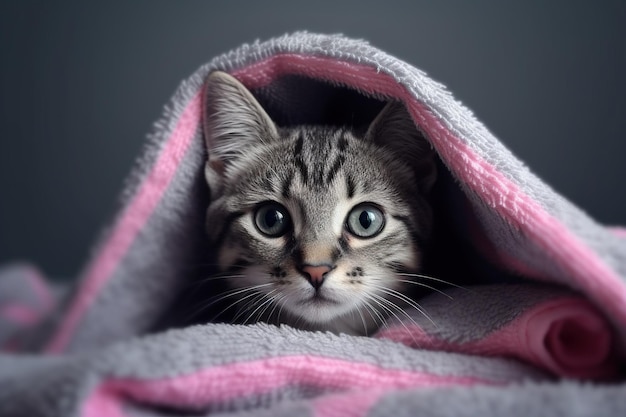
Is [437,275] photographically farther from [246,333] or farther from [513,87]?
[513,87]

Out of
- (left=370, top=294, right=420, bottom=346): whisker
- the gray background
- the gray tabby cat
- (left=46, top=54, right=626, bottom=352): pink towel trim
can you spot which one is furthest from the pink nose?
the gray background

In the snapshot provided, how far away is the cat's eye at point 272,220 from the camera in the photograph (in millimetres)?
1047

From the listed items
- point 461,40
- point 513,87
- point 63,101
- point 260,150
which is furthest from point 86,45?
point 513,87

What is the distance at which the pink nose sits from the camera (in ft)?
3.02

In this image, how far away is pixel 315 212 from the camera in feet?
3.28

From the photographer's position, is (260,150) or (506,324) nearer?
(506,324)

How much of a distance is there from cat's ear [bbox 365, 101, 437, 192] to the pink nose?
296mm

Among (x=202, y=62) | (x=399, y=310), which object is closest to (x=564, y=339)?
(x=399, y=310)

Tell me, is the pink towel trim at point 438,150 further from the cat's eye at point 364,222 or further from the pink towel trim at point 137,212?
the cat's eye at point 364,222

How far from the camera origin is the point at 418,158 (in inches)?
43.1

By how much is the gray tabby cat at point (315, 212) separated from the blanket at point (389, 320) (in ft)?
0.18

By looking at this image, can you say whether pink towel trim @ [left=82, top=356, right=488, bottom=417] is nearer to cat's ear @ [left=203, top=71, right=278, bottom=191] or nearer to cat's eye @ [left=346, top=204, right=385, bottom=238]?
cat's eye @ [left=346, top=204, right=385, bottom=238]

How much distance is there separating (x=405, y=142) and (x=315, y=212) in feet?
0.74

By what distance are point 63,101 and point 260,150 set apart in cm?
107
